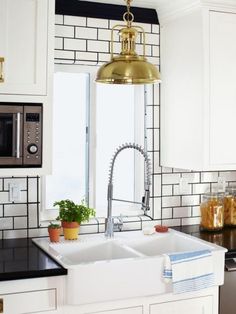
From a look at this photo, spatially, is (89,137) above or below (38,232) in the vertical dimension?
above

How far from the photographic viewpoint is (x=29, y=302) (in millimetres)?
2354

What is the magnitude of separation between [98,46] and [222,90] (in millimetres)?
821

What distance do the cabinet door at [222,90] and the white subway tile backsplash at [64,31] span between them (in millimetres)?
841

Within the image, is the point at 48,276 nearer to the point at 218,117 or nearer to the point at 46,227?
the point at 46,227

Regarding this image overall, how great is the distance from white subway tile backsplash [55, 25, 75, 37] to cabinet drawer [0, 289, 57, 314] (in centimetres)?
156

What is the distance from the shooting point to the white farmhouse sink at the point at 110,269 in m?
2.38

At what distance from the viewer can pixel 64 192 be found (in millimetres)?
3303

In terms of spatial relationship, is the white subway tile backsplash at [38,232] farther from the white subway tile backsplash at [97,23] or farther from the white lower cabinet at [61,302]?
the white subway tile backsplash at [97,23]

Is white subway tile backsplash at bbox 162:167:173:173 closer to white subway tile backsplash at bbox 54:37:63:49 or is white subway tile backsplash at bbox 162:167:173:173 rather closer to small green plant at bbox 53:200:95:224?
small green plant at bbox 53:200:95:224

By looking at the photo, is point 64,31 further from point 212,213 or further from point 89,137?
point 212,213

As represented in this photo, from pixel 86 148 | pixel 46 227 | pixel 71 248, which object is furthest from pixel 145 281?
pixel 86 148

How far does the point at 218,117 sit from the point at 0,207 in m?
1.39

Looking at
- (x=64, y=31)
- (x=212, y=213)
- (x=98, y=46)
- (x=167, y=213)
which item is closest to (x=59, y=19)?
(x=64, y=31)

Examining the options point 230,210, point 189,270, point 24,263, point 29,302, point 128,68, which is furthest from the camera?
point 230,210
